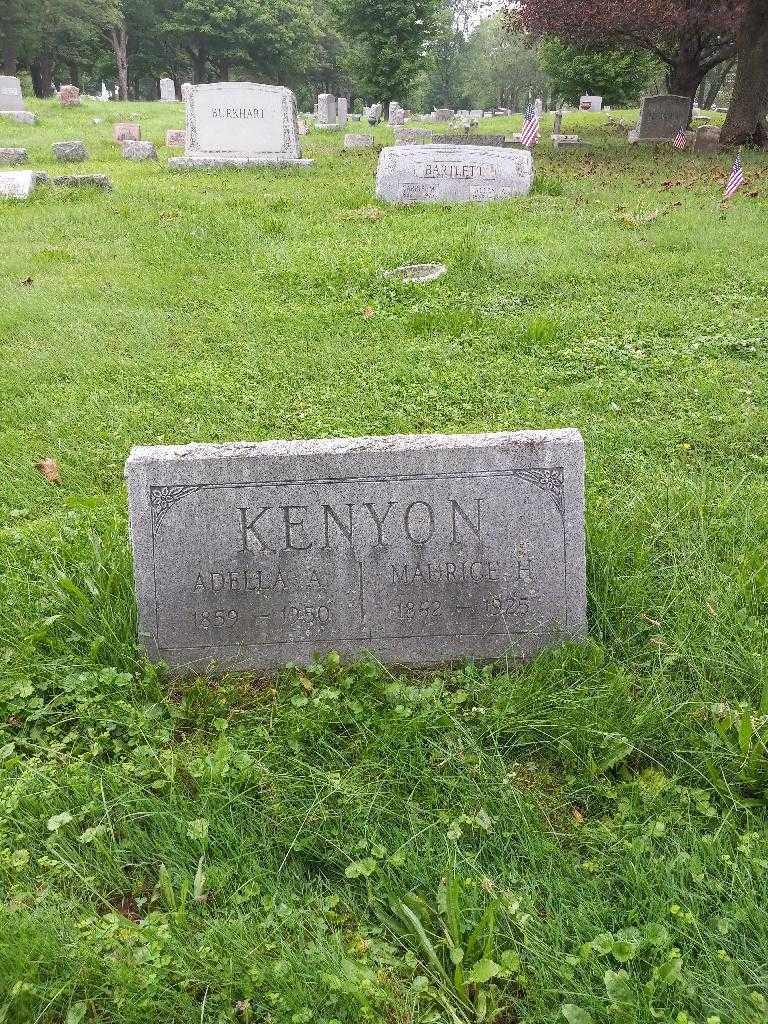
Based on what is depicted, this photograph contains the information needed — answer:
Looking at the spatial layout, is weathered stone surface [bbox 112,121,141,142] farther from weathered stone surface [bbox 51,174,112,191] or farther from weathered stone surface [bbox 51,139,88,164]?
weathered stone surface [bbox 51,174,112,191]

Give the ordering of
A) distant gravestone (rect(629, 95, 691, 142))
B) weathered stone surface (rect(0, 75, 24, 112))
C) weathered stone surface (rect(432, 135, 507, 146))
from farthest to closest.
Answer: weathered stone surface (rect(0, 75, 24, 112)) → distant gravestone (rect(629, 95, 691, 142)) → weathered stone surface (rect(432, 135, 507, 146))

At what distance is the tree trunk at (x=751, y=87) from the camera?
15.4 meters

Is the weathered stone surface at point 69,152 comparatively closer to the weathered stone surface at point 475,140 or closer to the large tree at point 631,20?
the weathered stone surface at point 475,140

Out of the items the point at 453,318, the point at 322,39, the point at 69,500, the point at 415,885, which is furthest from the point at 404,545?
the point at 322,39

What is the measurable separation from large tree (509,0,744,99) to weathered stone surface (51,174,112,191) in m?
12.8

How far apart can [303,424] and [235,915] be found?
3.19 meters

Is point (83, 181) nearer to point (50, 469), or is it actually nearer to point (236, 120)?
point (236, 120)

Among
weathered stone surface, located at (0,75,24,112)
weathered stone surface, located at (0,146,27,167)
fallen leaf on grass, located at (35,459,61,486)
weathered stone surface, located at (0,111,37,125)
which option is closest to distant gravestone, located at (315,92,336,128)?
weathered stone surface, located at (0,75,24,112)

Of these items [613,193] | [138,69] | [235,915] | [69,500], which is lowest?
[235,915]

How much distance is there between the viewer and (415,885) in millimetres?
2123

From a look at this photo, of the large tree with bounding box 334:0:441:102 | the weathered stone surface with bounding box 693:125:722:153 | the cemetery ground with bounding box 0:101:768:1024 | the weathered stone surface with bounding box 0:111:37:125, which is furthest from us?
the large tree with bounding box 334:0:441:102

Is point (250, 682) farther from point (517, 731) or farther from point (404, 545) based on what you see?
point (517, 731)

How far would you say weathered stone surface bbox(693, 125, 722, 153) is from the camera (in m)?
15.9

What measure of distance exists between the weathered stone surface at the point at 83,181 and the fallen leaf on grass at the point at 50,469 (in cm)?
848
